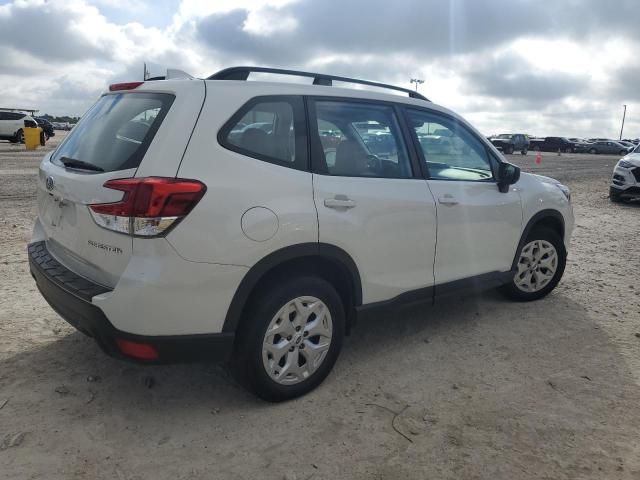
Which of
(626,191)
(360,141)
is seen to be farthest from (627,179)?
(360,141)

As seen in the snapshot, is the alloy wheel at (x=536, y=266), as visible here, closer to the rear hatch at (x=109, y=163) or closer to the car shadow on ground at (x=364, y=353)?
the car shadow on ground at (x=364, y=353)

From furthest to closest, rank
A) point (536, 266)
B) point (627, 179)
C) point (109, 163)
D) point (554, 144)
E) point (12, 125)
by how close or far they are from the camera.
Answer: point (554, 144) < point (12, 125) < point (627, 179) < point (536, 266) < point (109, 163)

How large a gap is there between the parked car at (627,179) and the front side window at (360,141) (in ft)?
33.6

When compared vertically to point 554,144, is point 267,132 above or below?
below

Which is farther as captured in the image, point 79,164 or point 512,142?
point 512,142

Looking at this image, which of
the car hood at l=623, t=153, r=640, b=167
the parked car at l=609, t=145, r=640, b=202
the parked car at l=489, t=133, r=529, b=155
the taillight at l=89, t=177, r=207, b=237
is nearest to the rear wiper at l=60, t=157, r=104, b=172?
the taillight at l=89, t=177, r=207, b=237

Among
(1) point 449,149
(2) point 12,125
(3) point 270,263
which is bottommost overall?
(3) point 270,263

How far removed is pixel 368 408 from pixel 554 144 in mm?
55442

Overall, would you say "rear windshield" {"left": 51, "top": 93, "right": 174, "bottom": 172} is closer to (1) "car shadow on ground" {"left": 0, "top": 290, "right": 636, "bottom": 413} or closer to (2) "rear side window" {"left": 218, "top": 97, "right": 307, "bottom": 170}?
(2) "rear side window" {"left": 218, "top": 97, "right": 307, "bottom": 170}

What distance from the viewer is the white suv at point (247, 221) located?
2592 mm

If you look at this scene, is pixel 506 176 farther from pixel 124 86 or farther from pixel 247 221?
pixel 124 86

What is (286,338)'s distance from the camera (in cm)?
304

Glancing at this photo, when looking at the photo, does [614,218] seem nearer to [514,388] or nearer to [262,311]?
[514,388]

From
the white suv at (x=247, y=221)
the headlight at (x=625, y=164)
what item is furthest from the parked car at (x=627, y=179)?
the white suv at (x=247, y=221)
